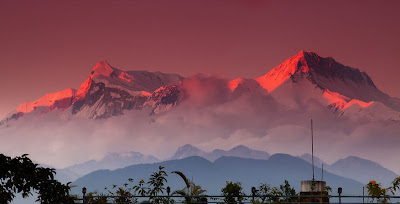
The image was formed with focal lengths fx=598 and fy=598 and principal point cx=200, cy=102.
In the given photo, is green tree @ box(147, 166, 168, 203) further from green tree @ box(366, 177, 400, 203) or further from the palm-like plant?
green tree @ box(366, 177, 400, 203)

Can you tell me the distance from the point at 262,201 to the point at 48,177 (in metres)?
13.6

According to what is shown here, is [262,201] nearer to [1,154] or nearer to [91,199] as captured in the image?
[91,199]

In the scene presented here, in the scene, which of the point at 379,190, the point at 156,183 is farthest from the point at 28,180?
the point at 379,190

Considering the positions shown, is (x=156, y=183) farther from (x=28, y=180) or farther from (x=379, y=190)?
(x=28, y=180)

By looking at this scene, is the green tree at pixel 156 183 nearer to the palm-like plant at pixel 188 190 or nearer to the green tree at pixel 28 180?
the palm-like plant at pixel 188 190

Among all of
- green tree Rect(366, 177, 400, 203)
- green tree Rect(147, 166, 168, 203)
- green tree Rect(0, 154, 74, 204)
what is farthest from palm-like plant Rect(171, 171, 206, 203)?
green tree Rect(0, 154, 74, 204)

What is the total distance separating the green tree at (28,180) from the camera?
35.3ft

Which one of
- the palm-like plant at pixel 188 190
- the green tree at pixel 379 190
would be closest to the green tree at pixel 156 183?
the palm-like plant at pixel 188 190

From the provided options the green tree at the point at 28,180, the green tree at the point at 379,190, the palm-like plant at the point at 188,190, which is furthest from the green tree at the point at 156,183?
the green tree at the point at 28,180

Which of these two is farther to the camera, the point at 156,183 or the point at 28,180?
the point at 156,183

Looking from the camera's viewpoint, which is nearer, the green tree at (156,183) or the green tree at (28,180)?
the green tree at (28,180)

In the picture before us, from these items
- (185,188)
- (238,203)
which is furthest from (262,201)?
(185,188)

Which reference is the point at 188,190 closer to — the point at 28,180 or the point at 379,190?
the point at 379,190

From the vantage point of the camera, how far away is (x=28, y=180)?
10.9 metres
